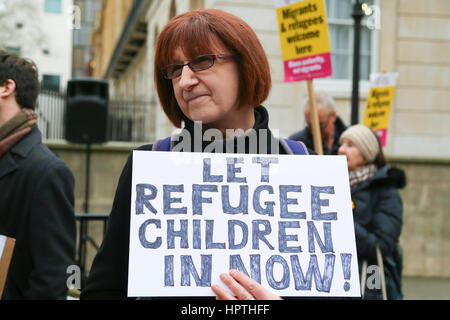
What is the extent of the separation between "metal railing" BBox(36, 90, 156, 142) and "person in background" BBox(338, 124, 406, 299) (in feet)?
29.9

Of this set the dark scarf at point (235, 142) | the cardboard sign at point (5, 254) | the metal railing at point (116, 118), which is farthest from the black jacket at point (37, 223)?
the metal railing at point (116, 118)

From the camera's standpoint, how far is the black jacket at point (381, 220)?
4.71 meters

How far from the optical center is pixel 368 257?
15.5ft

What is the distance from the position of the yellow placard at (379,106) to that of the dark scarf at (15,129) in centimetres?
507

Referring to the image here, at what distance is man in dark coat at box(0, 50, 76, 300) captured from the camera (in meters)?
2.87

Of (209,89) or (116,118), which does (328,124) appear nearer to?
(209,89)

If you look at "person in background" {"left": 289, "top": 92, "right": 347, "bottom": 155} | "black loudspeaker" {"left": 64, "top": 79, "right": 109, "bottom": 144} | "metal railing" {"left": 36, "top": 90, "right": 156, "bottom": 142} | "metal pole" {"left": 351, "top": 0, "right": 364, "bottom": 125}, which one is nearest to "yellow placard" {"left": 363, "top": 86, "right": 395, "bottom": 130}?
"metal pole" {"left": 351, "top": 0, "right": 364, "bottom": 125}

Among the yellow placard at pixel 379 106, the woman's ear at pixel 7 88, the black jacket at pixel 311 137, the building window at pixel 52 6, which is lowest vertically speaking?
the woman's ear at pixel 7 88

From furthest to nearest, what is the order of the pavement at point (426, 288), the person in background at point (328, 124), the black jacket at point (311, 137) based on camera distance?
the pavement at point (426, 288) < the person in background at point (328, 124) < the black jacket at point (311, 137)

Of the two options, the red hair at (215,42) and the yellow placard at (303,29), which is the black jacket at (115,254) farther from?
the yellow placard at (303,29)

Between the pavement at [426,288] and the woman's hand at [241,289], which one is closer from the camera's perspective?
the woman's hand at [241,289]

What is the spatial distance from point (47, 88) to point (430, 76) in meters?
7.62
